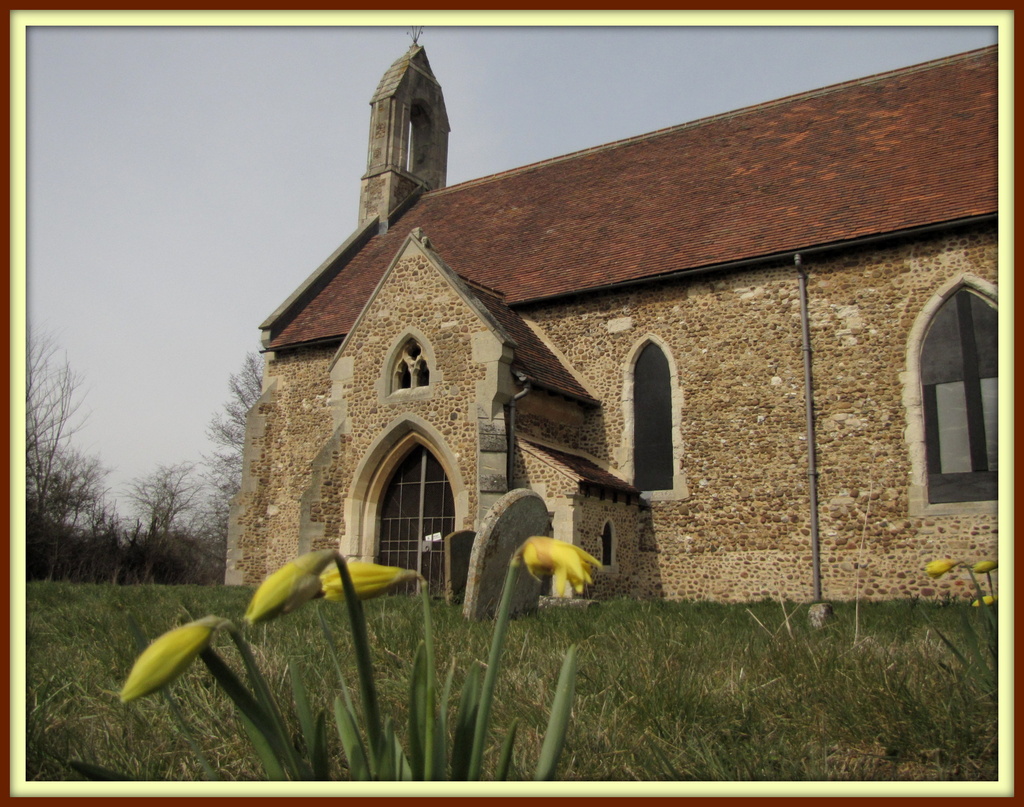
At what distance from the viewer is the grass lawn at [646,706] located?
10.3 feet

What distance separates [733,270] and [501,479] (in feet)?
16.6

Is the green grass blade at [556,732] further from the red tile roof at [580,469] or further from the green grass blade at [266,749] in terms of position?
the red tile roof at [580,469]

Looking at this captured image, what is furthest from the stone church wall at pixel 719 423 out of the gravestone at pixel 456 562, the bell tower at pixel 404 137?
the bell tower at pixel 404 137

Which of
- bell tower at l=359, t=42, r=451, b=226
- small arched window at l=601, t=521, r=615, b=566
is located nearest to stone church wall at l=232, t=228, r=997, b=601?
small arched window at l=601, t=521, r=615, b=566

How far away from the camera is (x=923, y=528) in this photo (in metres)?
11.4

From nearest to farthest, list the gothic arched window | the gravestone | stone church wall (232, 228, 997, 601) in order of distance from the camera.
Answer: the gravestone < the gothic arched window < stone church wall (232, 228, 997, 601)

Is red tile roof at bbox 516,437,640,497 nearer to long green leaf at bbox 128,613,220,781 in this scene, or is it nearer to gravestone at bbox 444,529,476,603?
gravestone at bbox 444,529,476,603

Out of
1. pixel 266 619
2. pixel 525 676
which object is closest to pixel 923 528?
pixel 525 676

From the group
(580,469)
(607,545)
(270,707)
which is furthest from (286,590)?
(607,545)

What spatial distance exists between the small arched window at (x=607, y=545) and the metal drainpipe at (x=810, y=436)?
9.45 ft

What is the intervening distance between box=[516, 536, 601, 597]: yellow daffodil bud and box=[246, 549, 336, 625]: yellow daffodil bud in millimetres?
413

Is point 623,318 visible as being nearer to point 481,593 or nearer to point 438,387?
point 438,387

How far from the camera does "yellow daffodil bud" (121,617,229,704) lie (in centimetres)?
141

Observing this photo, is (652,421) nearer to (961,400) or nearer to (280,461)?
(961,400)
